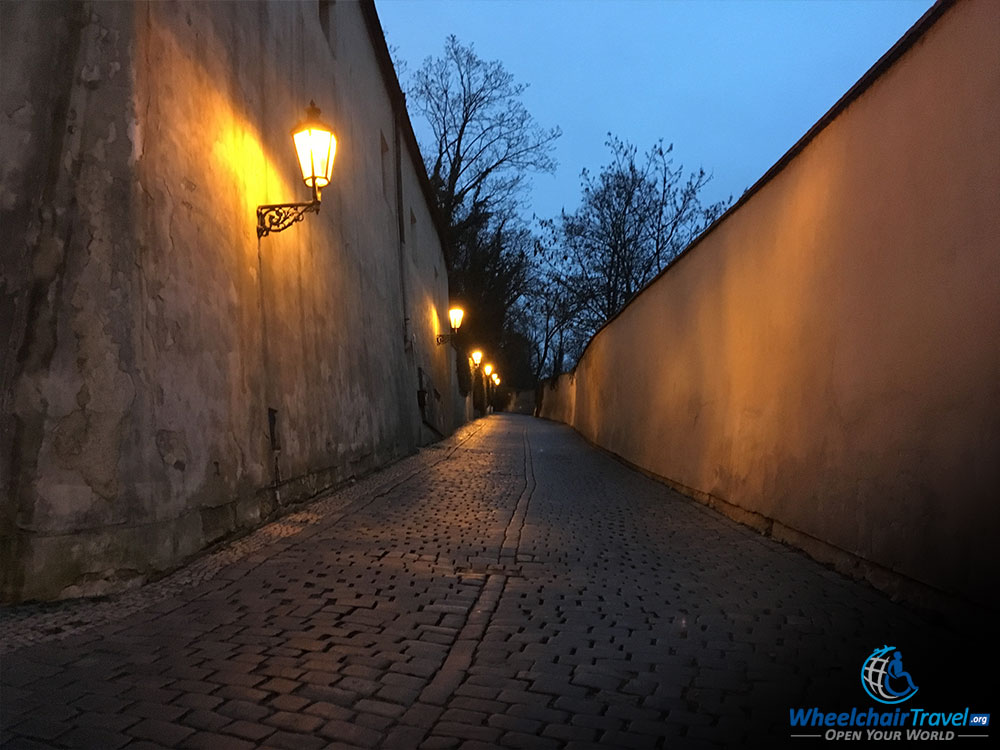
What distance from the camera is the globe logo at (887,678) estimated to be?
2896mm

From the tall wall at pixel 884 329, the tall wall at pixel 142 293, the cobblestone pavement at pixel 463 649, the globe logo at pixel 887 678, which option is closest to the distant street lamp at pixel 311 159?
the tall wall at pixel 142 293

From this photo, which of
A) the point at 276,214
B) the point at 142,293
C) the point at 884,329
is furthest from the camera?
the point at 276,214

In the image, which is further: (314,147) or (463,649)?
(314,147)

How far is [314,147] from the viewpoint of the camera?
21.9 ft

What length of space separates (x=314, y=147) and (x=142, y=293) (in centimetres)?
262

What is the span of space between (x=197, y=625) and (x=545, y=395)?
46180mm

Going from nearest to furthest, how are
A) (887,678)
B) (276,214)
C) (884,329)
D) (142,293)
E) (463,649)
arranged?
(887,678) → (463,649) → (884,329) → (142,293) → (276,214)

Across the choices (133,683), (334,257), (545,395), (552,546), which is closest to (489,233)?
(545,395)

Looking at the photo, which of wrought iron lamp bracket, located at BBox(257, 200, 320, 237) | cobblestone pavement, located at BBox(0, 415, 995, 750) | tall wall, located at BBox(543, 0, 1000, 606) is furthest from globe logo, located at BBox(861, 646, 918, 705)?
wrought iron lamp bracket, located at BBox(257, 200, 320, 237)

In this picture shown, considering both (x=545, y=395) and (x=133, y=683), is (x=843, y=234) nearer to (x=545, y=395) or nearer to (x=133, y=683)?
(x=133, y=683)

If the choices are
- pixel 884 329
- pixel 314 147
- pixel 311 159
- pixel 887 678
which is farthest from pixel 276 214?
pixel 887 678

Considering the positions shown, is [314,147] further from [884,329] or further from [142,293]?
[884,329]

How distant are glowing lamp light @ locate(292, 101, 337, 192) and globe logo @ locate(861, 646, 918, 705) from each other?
5.60 m

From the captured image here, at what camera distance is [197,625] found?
3814 mm
